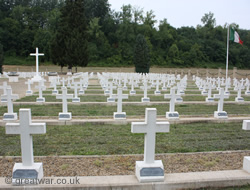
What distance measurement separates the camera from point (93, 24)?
60500 millimetres

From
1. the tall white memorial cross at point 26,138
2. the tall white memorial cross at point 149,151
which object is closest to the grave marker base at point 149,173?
the tall white memorial cross at point 149,151

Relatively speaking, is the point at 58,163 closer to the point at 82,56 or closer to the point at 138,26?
the point at 82,56

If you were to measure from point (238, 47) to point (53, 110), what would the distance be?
205 ft

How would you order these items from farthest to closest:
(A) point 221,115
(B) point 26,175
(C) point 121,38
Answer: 1. (C) point 121,38
2. (A) point 221,115
3. (B) point 26,175

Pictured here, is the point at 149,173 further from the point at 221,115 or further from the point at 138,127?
the point at 221,115

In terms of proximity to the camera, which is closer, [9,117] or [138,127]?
[138,127]

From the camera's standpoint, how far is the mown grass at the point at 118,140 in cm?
488

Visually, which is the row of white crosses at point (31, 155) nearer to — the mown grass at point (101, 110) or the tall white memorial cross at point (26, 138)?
the tall white memorial cross at point (26, 138)

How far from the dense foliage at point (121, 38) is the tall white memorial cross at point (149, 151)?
49035 mm

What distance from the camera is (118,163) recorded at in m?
4.13

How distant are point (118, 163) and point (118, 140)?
140cm

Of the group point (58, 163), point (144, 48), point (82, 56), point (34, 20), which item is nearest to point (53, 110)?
point (58, 163)

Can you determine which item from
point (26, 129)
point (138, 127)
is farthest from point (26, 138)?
point (138, 127)

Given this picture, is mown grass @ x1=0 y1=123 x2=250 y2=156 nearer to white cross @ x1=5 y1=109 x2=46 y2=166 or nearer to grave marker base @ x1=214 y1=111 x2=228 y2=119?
grave marker base @ x1=214 y1=111 x2=228 y2=119
